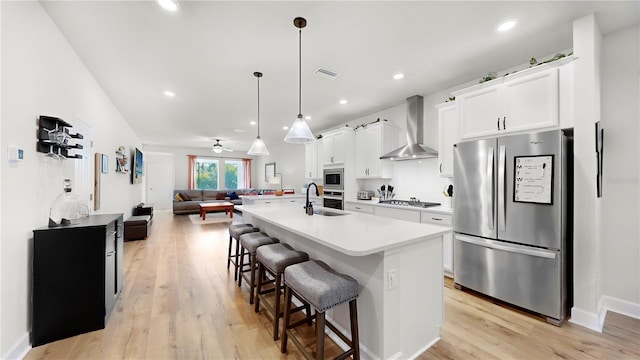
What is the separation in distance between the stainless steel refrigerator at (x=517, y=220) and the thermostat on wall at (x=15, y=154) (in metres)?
3.75

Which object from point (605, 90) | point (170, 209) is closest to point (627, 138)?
point (605, 90)

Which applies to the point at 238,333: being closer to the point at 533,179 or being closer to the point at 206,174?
the point at 533,179

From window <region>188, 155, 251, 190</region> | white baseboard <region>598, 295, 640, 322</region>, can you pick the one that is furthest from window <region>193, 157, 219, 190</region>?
white baseboard <region>598, 295, 640, 322</region>

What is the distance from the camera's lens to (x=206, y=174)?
10359 millimetres

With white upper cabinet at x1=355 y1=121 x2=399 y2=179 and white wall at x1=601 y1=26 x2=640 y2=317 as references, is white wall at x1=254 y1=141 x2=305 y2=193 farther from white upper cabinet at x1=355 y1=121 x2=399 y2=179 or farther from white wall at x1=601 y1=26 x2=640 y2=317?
white wall at x1=601 y1=26 x2=640 y2=317

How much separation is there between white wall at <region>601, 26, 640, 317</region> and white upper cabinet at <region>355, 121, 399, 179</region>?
2.55 metres

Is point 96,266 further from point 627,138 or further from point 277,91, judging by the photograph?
point 627,138

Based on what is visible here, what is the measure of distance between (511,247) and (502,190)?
0.55 meters

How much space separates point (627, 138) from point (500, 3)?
5.83 feet

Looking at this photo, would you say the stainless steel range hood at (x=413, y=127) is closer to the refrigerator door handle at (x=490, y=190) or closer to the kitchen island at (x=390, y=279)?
the refrigerator door handle at (x=490, y=190)

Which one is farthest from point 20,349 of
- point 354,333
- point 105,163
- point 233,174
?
point 233,174

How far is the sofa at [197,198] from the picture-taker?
27.2 feet

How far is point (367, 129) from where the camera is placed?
4684mm

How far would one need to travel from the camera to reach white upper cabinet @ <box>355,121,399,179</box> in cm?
440
